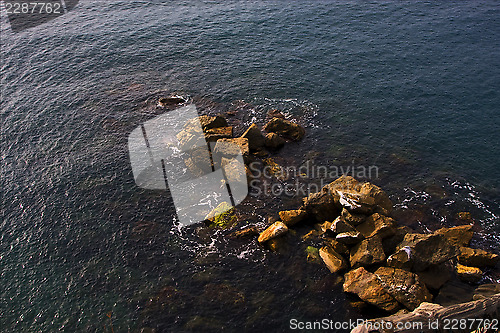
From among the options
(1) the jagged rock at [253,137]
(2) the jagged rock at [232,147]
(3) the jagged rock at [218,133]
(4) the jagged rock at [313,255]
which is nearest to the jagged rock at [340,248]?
(4) the jagged rock at [313,255]

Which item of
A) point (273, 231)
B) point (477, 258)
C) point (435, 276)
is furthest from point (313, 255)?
point (477, 258)

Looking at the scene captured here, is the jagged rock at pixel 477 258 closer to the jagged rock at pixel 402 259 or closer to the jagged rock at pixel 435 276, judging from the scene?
the jagged rock at pixel 435 276

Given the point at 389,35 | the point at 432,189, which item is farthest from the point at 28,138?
the point at 389,35

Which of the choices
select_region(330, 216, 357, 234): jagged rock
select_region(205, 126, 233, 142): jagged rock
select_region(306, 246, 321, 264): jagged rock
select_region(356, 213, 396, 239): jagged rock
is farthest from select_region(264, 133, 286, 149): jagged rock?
select_region(356, 213, 396, 239): jagged rock

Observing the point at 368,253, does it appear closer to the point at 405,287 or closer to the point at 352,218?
the point at 352,218

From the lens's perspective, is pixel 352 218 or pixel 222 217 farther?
pixel 222 217

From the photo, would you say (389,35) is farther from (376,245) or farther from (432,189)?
(376,245)
